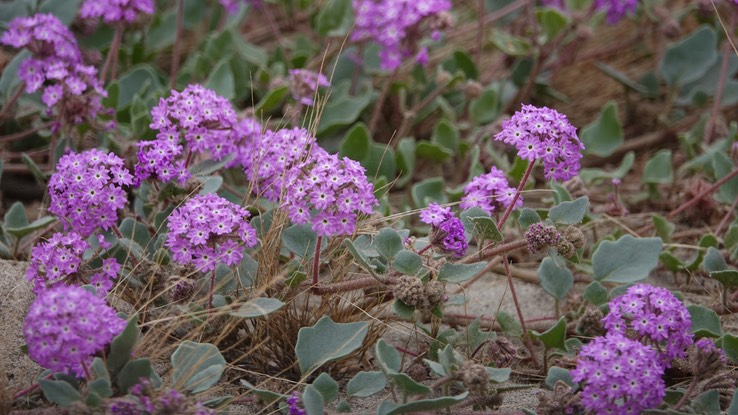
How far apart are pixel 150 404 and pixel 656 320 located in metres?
1.23

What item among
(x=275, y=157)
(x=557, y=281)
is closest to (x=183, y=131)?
(x=275, y=157)

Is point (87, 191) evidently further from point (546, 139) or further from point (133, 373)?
point (546, 139)

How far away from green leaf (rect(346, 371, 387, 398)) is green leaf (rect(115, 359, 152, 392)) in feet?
1.65

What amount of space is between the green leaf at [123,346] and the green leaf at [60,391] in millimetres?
106

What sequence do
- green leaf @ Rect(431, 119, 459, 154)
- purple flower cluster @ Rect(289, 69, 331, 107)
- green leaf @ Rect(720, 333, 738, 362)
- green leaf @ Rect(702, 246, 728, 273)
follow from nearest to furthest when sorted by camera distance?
green leaf @ Rect(720, 333, 738, 362)
green leaf @ Rect(702, 246, 728, 273)
purple flower cluster @ Rect(289, 69, 331, 107)
green leaf @ Rect(431, 119, 459, 154)

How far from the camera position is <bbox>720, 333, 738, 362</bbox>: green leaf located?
2.29 m

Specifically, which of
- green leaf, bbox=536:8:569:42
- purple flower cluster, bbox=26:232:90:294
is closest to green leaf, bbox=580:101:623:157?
green leaf, bbox=536:8:569:42

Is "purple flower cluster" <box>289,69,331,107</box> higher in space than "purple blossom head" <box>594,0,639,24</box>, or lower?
lower

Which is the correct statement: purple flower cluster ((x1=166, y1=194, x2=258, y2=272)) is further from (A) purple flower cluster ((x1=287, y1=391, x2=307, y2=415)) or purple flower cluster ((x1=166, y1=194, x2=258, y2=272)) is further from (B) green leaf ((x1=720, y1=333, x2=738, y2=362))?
(B) green leaf ((x1=720, y1=333, x2=738, y2=362))

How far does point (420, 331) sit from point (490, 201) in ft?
1.50

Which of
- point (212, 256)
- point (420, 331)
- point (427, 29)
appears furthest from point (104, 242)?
point (427, 29)

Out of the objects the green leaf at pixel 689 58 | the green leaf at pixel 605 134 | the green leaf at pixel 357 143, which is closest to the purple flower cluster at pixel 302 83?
the green leaf at pixel 357 143

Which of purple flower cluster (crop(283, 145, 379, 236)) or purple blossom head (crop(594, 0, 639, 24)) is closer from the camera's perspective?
purple flower cluster (crop(283, 145, 379, 236))

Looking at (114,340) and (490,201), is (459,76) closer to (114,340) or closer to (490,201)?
(490,201)
